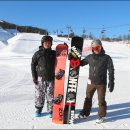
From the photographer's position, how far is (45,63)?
6.12 m

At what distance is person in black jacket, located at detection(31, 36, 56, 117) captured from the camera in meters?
6.12

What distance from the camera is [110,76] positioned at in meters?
5.86

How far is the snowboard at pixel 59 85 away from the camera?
19.6ft

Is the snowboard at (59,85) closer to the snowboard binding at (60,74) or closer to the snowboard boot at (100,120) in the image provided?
the snowboard binding at (60,74)

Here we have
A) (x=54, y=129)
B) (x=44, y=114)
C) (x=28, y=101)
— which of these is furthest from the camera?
(x=28, y=101)

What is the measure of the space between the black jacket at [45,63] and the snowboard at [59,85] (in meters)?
0.13

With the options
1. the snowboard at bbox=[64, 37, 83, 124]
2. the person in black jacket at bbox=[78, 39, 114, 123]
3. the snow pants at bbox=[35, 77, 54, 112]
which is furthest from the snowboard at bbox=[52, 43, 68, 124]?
the person in black jacket at bbox=[78, 39, 114, 123]

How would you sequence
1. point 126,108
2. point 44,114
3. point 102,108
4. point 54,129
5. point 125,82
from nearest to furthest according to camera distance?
1. point 54,129
2. point 102,108
3. point 44,114
4. point 126,108
5. point 125,82

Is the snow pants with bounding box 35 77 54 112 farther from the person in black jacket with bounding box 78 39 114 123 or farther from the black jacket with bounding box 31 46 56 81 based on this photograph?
the person in black jacket with bounding box 78 39 114 123

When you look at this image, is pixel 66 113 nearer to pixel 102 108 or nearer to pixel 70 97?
pixel 70 97

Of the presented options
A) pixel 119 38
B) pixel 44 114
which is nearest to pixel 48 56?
pixel 44 114

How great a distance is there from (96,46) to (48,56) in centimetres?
93

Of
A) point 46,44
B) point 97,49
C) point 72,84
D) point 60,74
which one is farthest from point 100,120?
point 46,44

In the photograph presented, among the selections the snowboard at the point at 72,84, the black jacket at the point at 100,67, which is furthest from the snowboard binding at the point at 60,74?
the black jacket at the point at 100,67
